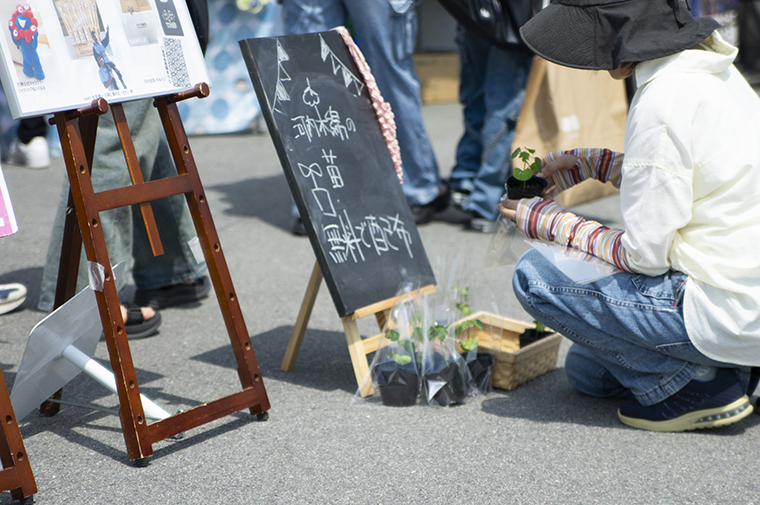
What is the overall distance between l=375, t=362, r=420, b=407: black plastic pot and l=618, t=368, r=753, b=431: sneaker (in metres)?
0.72

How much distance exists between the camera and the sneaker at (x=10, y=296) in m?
3.06

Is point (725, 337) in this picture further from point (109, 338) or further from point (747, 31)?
point (747, 31)

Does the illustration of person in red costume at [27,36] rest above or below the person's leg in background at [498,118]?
above

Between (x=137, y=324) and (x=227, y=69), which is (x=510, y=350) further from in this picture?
(x=227, y=69)

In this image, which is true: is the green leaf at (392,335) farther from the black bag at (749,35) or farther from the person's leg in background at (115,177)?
the black bag at (749,35)

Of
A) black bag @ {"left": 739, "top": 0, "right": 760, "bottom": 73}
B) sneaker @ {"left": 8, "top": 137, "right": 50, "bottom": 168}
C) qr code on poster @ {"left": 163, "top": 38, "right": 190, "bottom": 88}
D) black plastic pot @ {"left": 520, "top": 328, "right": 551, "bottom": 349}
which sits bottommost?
black bag @ {"left": 739, "top": 0, "right": 760, "bottom": 73}

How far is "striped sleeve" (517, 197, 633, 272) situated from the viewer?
6.52ft

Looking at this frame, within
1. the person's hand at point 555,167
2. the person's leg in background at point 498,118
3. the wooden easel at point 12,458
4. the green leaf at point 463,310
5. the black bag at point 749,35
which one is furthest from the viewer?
the black bag at point 749,35

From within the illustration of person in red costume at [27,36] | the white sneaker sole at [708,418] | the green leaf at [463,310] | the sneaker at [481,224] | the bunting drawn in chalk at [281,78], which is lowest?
the sneaker at [481,224]

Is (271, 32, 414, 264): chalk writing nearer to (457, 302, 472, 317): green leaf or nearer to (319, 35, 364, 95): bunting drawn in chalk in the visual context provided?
(319, 35, 364, 95): bunting drawn in chalk

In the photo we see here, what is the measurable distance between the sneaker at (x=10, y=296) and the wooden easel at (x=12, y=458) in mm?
1526

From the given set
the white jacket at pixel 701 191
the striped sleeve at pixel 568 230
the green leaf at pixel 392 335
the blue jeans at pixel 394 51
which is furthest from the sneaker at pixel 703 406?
the blue jeans at pixel 394 51

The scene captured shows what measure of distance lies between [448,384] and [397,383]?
166 millimetres

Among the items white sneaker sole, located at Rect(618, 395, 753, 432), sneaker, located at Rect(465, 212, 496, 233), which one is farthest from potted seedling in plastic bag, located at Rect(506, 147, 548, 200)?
sneaker, located at Rect(465, 212, 496, 233)
